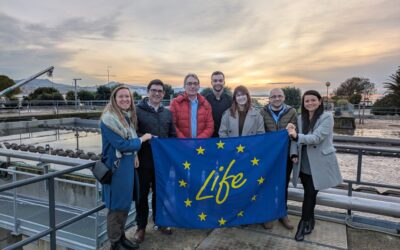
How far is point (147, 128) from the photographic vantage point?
3432mm

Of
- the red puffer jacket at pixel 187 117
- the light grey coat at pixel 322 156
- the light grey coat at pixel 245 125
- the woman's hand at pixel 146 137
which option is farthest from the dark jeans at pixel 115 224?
the light grey coat at pixel 322 156

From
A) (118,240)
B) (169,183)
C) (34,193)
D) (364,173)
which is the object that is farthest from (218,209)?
(34,193)

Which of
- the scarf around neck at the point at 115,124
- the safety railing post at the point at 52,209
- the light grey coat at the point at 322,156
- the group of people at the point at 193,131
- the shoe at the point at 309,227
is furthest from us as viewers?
the shoe at the point at 309,227

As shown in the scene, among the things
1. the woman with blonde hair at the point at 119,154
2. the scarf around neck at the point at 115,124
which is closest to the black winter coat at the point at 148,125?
the woman with blonde hair at the point at 119,154

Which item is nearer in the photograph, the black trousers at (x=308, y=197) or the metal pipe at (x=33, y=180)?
the metal pipe at (x=33, y=180)

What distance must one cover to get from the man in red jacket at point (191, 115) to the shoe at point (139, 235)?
1.18m

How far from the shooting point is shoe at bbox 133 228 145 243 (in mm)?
3410

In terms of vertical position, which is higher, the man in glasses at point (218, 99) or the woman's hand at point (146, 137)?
the man in glasses at point (218, 99)

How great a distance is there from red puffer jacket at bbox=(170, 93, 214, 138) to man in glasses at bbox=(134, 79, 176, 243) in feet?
0.72

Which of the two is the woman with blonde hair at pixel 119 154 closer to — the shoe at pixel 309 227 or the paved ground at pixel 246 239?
the paved ground at pixel 246 239

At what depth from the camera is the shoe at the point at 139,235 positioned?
3.41 metres

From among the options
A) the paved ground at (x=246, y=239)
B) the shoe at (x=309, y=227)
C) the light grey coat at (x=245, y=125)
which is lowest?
the paved ground at (x=246, y=239)

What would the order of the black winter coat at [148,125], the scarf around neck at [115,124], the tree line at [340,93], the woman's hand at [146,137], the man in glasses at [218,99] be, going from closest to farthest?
the scarf around neck at [115,124]
the woman's hand at [146,137]
the black winter coat at [148,125]
the man in glasses at [218,99]
the tree line at [340,93]

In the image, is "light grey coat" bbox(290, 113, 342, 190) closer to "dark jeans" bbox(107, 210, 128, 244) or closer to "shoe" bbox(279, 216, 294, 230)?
"shoe" bbox(279, 216, 294, 230)
